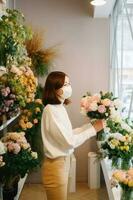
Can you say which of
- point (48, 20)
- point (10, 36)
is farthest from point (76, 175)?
point (10, 36)

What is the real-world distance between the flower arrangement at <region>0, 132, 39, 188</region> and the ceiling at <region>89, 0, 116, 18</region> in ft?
6.12

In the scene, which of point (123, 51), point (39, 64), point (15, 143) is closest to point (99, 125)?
point (15, 143)

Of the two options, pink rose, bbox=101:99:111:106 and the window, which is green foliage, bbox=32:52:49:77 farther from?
pink rose, bbox=101:99:111:106

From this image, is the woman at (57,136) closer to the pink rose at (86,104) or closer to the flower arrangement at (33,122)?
the pink rose at (86,104)

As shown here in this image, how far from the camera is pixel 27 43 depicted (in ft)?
12.6

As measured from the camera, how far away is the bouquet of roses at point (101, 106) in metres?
2.24

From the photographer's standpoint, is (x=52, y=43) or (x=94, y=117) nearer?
(x=94, y=117)

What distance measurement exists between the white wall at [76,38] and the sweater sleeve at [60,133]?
2.13m

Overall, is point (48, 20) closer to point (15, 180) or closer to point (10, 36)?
point (10, 36)

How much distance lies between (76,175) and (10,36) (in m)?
2.77

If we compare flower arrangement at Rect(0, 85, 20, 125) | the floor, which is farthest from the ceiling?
the floor

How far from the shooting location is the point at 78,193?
Answer: 12.9ft

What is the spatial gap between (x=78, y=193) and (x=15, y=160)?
2043 millimetres

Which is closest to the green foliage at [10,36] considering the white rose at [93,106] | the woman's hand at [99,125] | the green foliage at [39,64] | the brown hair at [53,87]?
the brown hair at [53,87]
